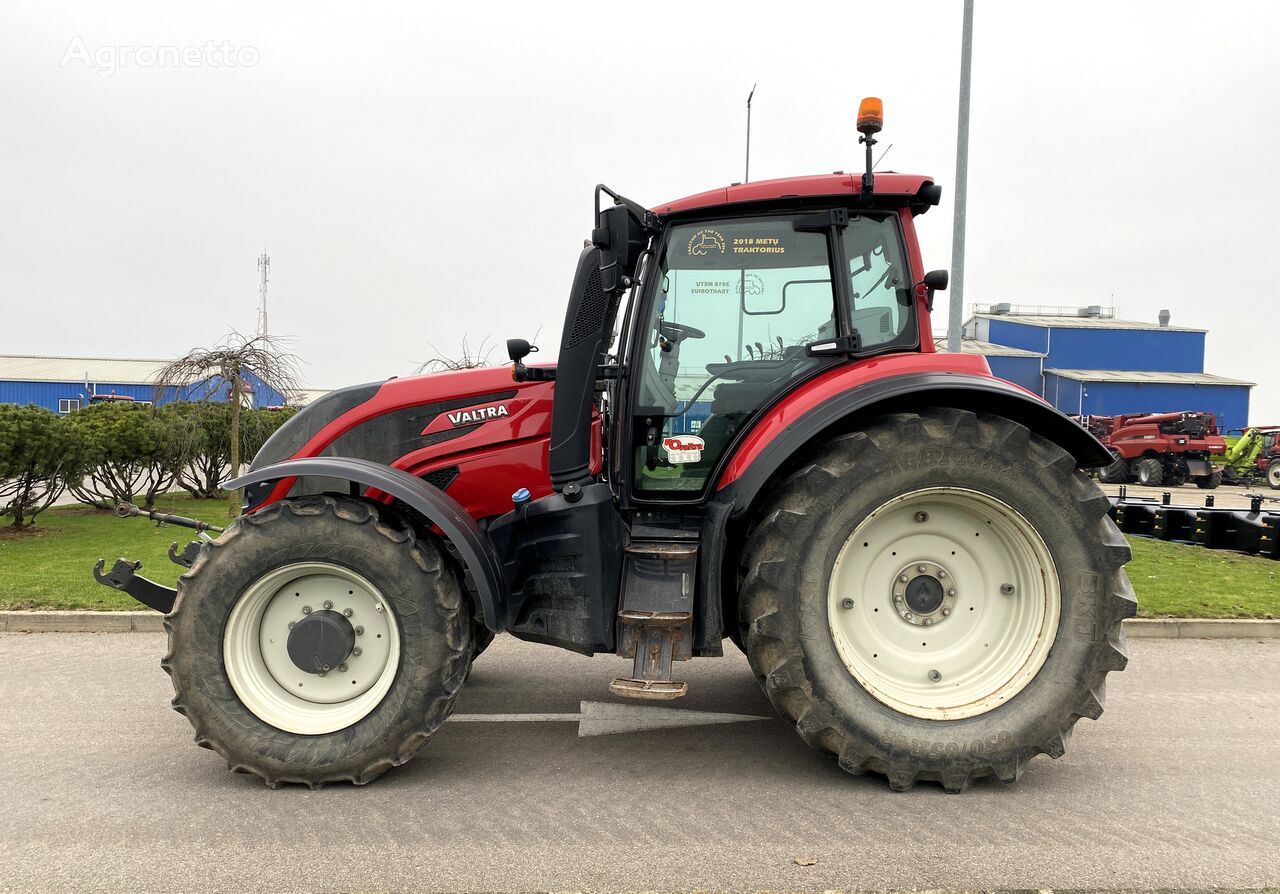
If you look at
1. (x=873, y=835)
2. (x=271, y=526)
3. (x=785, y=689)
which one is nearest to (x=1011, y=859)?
(x=873, y=835)

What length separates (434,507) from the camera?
3711 mm

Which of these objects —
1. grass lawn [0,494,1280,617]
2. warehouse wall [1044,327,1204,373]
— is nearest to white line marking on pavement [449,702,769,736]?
grass lawn [0,494,1280,617]

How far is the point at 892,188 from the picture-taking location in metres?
3.86

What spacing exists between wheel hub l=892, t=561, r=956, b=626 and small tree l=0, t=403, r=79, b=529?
10.1 metres

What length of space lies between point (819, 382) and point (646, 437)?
2.73 feet

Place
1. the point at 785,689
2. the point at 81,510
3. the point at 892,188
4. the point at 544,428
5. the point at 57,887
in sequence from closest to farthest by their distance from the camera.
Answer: the point at 57,887, the point at 785,689, the point at 892,188, the point at 544,428, the point at 81,510

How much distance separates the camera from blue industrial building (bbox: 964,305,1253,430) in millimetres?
37781

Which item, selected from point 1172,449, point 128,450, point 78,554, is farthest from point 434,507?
point 1172,449

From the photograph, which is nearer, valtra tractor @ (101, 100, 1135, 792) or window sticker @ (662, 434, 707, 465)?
valtra tractor @ (101, 100, 1135, 792)

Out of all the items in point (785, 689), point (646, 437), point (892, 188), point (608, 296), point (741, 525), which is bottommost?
point (785, 689)

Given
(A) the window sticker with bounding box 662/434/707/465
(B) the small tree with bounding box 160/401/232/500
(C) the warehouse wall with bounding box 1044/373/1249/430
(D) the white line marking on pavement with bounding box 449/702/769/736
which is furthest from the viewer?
(C) the warehouse wall with bounding box 1044/373/1249/430

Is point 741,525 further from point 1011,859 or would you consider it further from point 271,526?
point 271,526

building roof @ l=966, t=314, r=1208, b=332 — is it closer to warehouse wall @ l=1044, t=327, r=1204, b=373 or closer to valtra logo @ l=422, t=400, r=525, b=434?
warehouse wall @ l=1044, t=327, r=1204, b=373

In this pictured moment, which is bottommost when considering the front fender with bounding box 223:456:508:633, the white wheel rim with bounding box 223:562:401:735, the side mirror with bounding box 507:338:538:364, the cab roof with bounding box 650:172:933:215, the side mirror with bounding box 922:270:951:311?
the white wheel rim with bounding box 223:562:401:735
